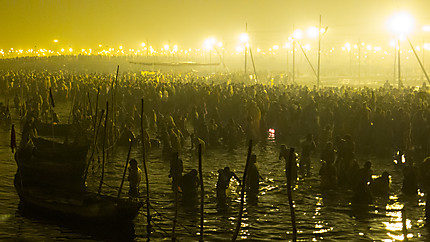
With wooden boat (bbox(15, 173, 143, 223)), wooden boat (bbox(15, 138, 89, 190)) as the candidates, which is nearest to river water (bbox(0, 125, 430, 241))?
wooden boat (bbox(15, 173, 143, 223))

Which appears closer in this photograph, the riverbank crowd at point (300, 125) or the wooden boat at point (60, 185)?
the wooden boat at point (60, 185)

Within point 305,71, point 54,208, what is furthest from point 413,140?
point 305,71

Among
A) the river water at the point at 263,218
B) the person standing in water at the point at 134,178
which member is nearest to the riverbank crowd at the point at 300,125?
the river water at the point at 263,218

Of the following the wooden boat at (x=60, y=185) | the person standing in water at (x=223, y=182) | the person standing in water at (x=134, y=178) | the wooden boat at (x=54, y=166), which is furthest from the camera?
the wooden boat at (x=54, y=166)

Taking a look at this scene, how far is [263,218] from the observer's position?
560 inches

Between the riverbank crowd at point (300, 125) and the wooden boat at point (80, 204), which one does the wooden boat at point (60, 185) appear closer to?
the wooden boat at point (80, 204)

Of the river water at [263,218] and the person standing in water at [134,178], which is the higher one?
the person standing in water at [134,178]

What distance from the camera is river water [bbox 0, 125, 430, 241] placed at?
13078 mm

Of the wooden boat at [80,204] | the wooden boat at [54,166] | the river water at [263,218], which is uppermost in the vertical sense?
the wooden boat at [54,166]

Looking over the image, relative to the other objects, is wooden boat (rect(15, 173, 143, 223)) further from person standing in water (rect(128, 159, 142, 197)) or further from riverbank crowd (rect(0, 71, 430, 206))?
riverbank crowd (rect(0, 71, 430, 206))

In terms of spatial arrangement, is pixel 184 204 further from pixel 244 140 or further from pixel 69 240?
pixel 244 140

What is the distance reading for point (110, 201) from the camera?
13.5 m

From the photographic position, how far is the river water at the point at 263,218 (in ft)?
42.9

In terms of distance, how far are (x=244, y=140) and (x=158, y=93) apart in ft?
27.8
